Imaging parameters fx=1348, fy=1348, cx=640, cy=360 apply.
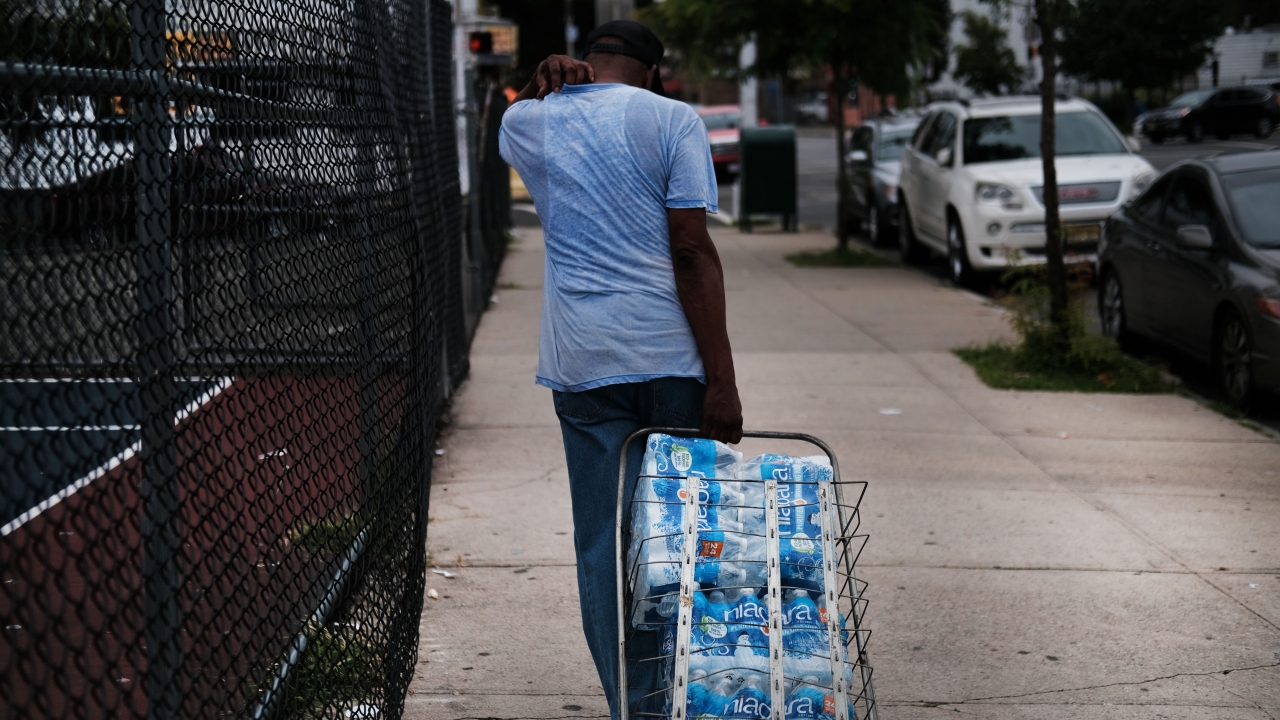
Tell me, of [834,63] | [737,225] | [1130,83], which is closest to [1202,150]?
[1130,83]

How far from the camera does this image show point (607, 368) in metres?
3.14

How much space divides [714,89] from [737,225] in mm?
63848

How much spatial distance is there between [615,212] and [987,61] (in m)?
46.3

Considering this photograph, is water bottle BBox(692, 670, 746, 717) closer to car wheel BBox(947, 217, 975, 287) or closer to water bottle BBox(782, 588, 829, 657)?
water bottle BBox(782, 588, 829, 657)

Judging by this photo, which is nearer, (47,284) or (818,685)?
(47,284)

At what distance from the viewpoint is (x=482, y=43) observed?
628 inches

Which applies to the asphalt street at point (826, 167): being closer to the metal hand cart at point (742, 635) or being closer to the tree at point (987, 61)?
the tree at point (987, 61)

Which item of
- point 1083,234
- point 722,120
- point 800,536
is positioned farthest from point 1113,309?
point 722,120

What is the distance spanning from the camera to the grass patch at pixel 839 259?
15359 mm

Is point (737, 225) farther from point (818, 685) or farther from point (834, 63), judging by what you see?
point (818, 685)

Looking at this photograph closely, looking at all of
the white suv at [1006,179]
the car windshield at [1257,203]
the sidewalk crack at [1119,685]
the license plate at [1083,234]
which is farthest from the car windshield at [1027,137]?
the sidewalk crack at [1119,685]

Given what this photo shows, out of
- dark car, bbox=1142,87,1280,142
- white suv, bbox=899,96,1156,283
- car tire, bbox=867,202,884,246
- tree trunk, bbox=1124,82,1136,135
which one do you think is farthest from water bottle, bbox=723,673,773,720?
tree trunk, bbox=1124,82,1136,135

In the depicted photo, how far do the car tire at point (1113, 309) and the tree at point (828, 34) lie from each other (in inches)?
203

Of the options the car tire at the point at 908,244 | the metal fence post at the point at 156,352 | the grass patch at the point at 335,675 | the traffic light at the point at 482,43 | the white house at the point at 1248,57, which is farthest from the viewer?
the white house at the point at 1248,57
